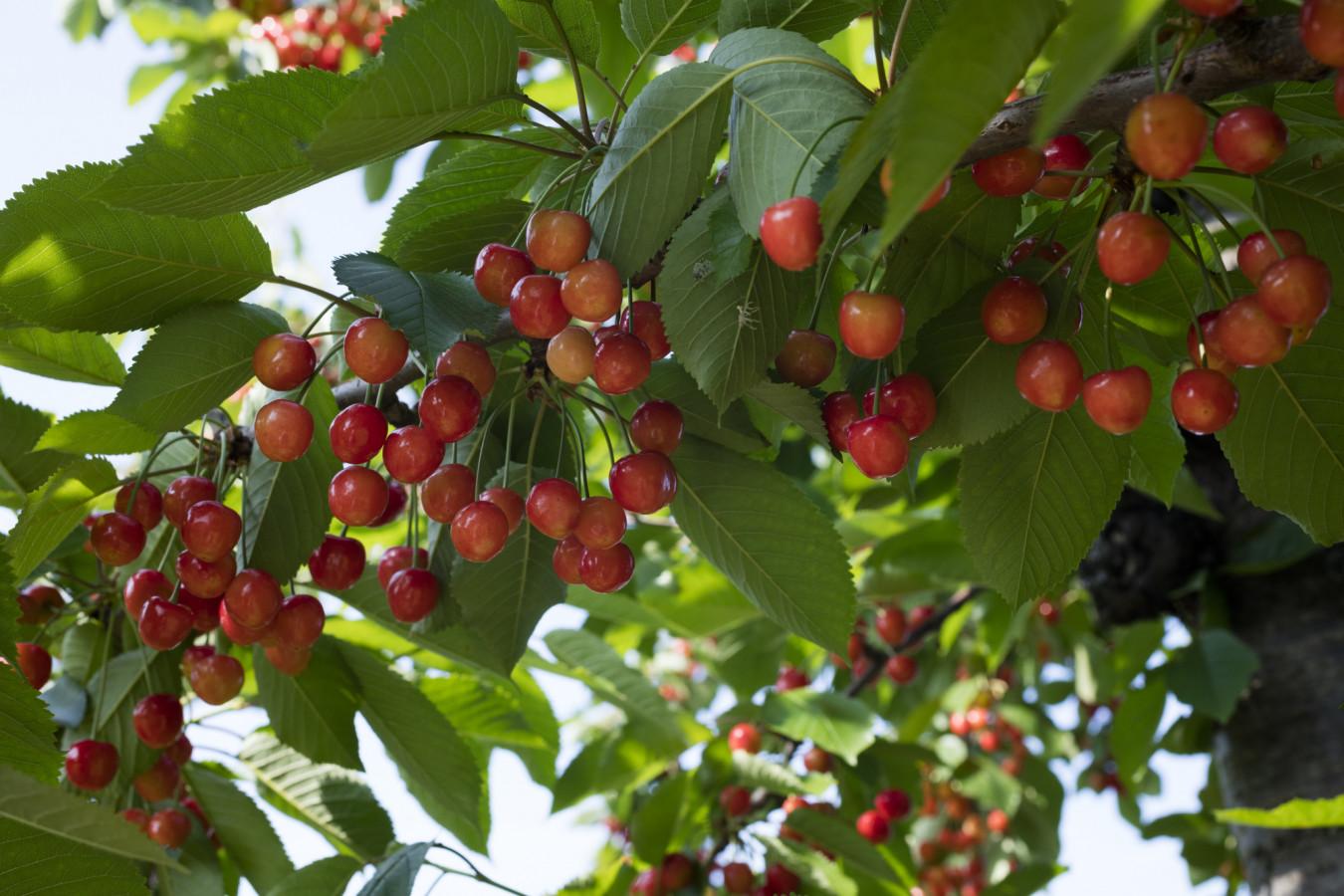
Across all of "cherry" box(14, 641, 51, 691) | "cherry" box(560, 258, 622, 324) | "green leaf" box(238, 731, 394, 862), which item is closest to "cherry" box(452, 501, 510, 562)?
"cherry" box(560, 258, 622, 324)

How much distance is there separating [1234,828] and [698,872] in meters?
1.44

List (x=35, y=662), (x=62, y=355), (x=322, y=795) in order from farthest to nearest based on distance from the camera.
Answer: (x=322, y=795)
(x=35, y=662)
(x=62, y=355)

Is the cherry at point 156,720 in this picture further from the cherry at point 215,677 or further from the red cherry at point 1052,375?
the red cherry at point 1052,375

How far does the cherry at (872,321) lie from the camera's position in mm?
1119

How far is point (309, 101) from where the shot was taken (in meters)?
1.23

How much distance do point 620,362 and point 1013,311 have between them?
41 centimetres

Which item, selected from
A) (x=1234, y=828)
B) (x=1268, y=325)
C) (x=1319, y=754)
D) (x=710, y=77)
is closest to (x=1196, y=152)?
(x=1268, y=325)

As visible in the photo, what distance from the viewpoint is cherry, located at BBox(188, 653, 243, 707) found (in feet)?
5.93

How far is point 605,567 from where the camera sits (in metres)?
1.45

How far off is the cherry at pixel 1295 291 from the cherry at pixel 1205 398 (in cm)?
10

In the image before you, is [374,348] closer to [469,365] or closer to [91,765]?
[469,365]

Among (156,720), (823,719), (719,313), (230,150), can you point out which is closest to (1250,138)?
(719,313)

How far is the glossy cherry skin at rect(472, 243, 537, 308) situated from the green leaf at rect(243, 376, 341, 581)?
44 cm

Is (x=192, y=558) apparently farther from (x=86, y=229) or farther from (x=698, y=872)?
(x=698, y=872)
